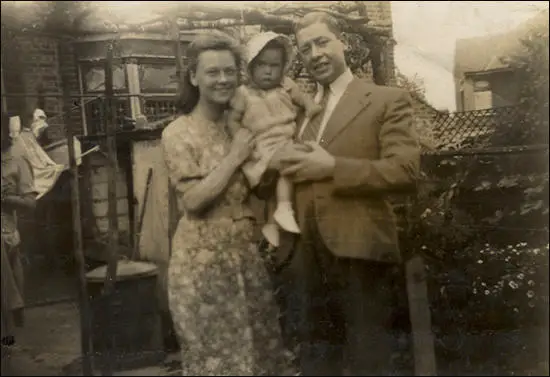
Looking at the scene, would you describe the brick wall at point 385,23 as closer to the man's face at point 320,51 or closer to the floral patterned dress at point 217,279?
the man's face at point 320,51

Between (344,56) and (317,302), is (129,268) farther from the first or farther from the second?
(344,56)

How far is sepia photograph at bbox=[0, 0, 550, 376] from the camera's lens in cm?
439

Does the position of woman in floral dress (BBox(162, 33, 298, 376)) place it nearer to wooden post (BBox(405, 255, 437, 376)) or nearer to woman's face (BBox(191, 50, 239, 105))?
woman's face (BBox(191, 50, 239, 105))

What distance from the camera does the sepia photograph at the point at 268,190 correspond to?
14.4 feet

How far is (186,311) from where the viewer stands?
176 inches

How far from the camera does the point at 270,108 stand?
4.38 m

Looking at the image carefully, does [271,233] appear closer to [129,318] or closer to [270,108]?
[270,108]

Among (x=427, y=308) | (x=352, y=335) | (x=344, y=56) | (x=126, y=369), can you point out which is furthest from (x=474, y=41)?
(x=126, y=369)

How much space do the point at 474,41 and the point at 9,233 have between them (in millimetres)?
3059

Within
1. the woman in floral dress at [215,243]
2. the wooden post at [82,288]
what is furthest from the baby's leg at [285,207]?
the wooden post at [82,288]

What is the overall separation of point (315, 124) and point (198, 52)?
80 centimetres

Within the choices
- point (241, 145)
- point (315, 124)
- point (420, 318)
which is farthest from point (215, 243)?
point (420, 318)

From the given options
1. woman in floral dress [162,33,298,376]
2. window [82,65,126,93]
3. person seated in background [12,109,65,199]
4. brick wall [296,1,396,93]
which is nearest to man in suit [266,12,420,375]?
brick wall [296,1,396,93]

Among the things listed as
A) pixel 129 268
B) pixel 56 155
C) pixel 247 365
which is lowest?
pixel 247 365
